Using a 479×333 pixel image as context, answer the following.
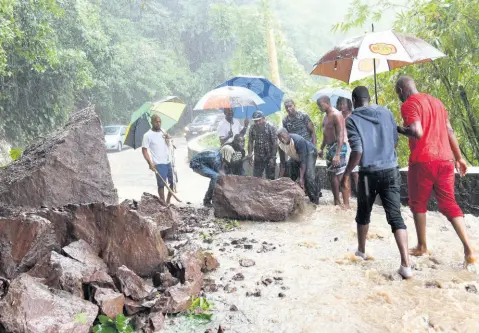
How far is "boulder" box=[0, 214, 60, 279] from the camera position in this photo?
4020 mm

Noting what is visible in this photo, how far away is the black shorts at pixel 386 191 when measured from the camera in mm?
4160

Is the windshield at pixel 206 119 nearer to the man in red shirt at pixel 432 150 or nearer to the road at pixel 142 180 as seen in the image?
the road at pixel 142 180

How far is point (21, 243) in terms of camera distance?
412cm

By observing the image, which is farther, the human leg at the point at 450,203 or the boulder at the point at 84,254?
the human leg at the point at 450,203

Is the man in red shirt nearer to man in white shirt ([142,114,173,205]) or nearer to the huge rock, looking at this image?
the huge rock

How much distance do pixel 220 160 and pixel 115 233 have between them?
3.53m

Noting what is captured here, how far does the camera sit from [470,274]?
4.10 meters

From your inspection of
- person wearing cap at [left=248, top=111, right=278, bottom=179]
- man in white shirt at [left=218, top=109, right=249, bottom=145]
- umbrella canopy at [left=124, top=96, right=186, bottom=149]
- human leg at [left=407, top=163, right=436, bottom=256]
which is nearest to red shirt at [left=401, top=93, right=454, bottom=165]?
human leg at [left=407, top=163, right=436, bottom=256]

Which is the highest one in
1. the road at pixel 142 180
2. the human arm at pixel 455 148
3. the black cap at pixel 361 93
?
the black cap at pixel 361 93

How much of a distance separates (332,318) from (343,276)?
35.5 inches

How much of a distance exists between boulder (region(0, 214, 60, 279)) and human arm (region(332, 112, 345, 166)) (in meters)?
4.24

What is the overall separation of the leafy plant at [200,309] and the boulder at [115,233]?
2.85 feet

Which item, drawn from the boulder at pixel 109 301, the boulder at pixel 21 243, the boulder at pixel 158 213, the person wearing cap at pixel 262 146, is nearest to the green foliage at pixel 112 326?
the boulder at pixel 109 301

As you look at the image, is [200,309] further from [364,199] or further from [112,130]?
[112,130]
